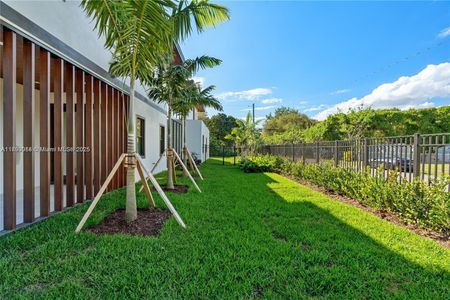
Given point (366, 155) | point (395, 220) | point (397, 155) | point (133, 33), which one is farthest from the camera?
point (366, 155)

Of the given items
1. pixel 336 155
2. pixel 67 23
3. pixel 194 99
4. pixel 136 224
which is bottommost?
pixel 136 224

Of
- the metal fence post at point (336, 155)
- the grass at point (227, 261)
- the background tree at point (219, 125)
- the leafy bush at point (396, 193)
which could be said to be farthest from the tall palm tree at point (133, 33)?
the background tree at point (219, 125)

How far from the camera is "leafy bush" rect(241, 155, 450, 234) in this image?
397 centimetres

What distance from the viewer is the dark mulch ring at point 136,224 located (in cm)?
376

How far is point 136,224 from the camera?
4.05 metres

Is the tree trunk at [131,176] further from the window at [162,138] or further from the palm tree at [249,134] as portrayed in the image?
the palm tree at [249,134]

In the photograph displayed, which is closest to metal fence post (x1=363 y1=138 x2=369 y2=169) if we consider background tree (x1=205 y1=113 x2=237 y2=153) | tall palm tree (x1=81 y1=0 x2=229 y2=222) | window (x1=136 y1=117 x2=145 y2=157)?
tall palm tree (x1=81 y1=0 x2=229 y2=222)

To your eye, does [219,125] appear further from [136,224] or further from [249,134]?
[136,224]

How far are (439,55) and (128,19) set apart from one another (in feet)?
65.1

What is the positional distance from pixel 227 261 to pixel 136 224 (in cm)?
190

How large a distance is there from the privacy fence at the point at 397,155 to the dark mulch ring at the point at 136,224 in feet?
15.6

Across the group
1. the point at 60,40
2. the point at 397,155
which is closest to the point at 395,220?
the point at 397,155

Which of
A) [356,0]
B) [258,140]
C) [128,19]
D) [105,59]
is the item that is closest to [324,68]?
[258,140]

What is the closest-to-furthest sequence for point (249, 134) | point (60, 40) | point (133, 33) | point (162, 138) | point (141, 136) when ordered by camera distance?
point (133, 33), point (60, 40), point (141, 136), point (162, 138), point (249, 134)
